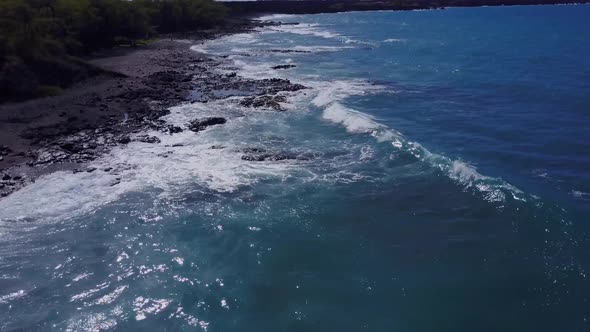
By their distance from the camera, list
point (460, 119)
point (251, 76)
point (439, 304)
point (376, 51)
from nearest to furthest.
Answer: point (439, 304) < point (460, 119) < point (251, 76) < point (376, 51)

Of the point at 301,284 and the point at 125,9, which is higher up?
the point at 125,9

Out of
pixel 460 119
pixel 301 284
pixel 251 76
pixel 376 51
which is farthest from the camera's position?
pixel 376 51

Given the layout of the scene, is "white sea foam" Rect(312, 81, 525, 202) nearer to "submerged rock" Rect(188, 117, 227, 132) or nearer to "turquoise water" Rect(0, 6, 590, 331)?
"turquoise water" Rect(0, 6, 590, 331)

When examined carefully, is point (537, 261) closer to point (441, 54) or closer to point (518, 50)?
point (441, 54)

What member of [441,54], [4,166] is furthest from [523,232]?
[441,54]

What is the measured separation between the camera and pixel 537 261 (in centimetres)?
1342

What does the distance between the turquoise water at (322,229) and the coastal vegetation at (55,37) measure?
38.9ft

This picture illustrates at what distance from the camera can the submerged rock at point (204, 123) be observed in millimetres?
26469

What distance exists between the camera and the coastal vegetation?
3171 cm

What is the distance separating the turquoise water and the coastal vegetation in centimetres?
1185

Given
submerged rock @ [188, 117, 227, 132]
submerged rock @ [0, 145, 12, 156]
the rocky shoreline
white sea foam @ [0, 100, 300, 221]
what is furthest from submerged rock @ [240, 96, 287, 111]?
submerged rock @ [0, 145, 12, 156]

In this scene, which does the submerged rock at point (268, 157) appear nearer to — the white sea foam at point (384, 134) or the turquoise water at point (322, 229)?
the turquoise water at point (322, 229)

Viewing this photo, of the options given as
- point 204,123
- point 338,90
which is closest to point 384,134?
point 204,123

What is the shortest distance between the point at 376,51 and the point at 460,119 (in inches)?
1377
